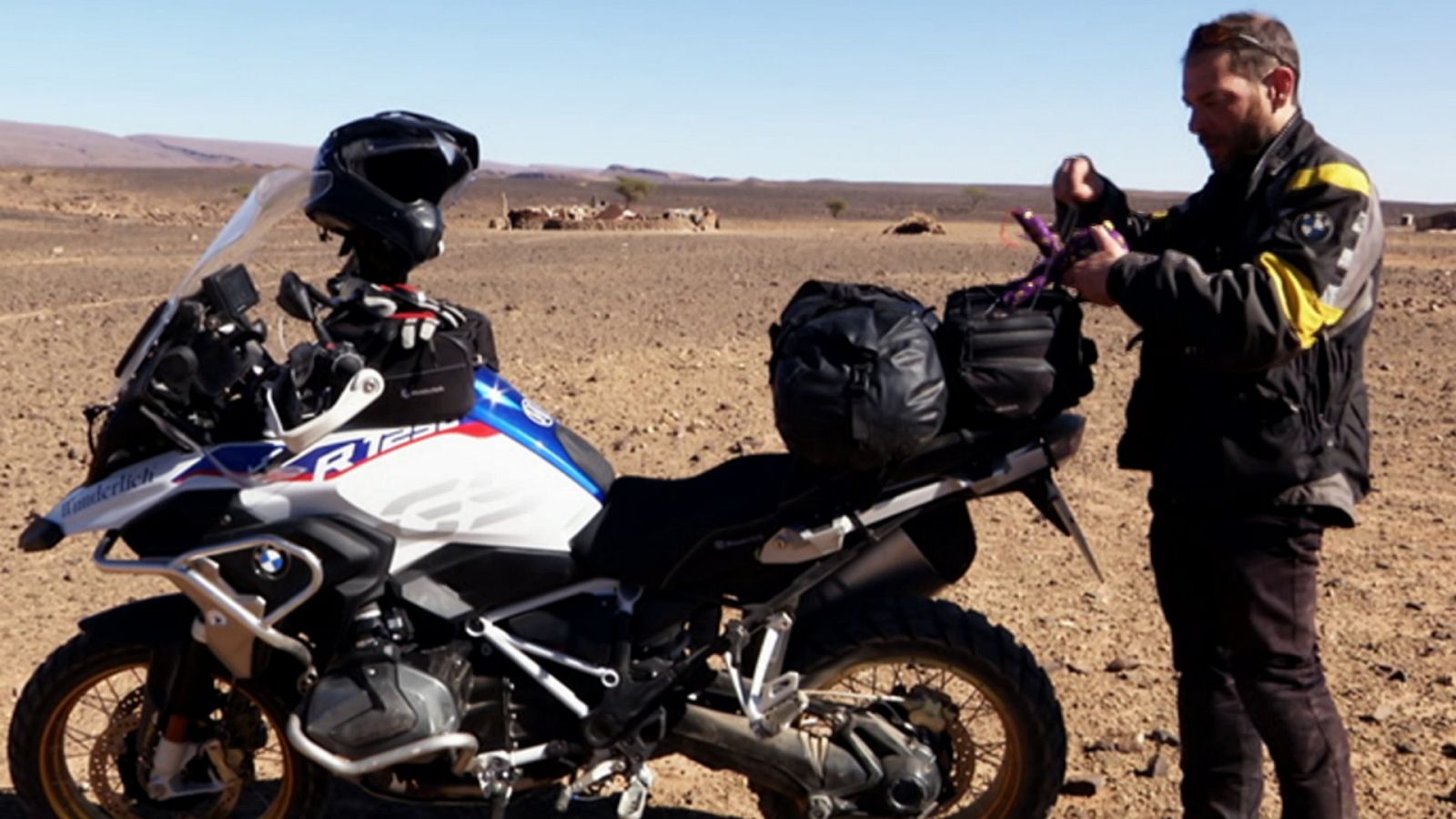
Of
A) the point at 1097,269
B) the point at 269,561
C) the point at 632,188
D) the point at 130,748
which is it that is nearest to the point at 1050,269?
the point at 1097,269

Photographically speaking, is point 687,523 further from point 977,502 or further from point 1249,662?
point 977,502

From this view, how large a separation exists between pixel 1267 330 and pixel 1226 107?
0.56 m

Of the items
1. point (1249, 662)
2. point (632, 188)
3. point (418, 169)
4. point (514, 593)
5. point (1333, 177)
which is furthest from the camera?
point (632, 188)

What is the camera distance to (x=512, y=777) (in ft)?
→ 12.5

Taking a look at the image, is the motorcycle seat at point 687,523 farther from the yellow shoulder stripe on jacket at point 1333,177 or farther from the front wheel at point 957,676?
the yellow shoulder stripe on jacket at point 1333,177

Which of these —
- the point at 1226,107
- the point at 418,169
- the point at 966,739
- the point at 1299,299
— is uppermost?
the point at 1226,107

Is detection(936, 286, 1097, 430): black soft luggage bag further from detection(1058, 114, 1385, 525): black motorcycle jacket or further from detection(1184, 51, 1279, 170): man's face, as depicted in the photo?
detection(1184, 51, 1279, 170): man's face

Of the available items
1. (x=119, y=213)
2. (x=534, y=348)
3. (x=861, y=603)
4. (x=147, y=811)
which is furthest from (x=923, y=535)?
(x=119, y=213)

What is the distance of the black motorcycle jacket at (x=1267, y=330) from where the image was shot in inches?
132

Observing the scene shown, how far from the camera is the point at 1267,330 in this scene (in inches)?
130

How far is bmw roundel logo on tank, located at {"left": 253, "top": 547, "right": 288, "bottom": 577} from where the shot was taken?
148 inches

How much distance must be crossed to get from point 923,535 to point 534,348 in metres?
8.57

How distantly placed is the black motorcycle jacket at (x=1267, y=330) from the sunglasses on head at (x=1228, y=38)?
17 cm

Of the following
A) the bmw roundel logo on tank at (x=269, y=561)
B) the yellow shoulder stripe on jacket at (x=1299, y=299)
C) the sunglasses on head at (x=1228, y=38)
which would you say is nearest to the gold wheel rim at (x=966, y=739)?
the yellow shoulder stripe on jacket at (x=1299, y=299)
